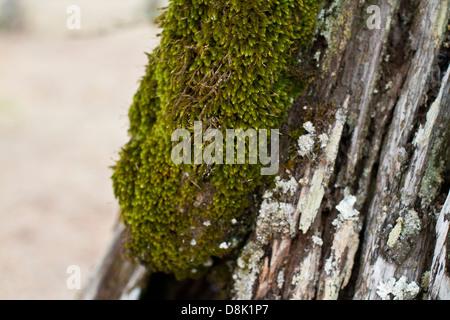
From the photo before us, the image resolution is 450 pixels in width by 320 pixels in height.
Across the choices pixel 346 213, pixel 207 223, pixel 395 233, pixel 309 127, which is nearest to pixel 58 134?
pixel 207 223

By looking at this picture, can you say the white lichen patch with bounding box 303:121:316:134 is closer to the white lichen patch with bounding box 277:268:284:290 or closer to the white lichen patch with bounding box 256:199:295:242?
the white lichen patch with bounding box 256:199:295:242

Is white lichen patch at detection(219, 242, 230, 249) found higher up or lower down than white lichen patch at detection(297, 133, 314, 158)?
lower down

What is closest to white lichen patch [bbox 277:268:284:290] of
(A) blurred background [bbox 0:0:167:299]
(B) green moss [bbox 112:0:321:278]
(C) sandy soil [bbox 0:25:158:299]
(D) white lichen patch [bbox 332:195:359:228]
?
(B) green moss [bbox 112:0:321:278]

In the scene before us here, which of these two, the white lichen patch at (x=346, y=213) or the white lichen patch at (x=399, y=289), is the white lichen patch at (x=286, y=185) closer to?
the white lichen patch at (x=346, y=213)

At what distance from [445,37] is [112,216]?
24.5ft

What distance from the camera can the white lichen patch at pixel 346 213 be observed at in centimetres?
248

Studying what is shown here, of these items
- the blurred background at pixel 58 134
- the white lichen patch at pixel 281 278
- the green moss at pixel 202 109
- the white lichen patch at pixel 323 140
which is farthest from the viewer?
the blurred background at pixel 58 134

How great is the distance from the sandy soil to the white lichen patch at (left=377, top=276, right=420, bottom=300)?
10.2 feet

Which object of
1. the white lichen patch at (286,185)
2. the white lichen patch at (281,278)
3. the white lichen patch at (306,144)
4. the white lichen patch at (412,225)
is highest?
the white lichen patch at (306,144)

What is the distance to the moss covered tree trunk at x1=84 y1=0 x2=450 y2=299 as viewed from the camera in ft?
7.33

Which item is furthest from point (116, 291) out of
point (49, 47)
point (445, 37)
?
point (49, 47)

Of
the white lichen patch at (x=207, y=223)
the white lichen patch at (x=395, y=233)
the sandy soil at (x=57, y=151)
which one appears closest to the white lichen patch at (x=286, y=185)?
the white lichen patch at (x=207, y=223)

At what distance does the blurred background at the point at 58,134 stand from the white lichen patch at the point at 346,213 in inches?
62.8

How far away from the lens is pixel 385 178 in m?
2.43
